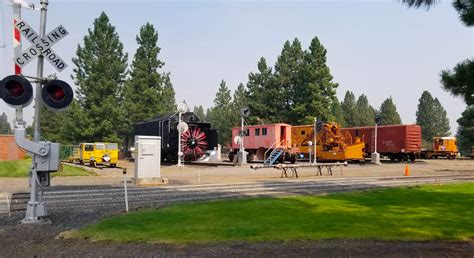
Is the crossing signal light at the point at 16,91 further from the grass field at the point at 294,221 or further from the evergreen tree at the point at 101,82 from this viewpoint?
the evergreen tree at the point at 101,82

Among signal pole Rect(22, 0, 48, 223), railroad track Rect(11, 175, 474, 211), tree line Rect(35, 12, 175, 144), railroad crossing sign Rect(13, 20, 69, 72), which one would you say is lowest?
railroad track Rect(11, 175, 474, 211)

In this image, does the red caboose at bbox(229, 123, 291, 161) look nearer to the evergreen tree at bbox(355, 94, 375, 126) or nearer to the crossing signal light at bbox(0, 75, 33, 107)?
the crossing signal light at bbox(0, 75, 33, 107)

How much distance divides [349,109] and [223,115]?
164 ft

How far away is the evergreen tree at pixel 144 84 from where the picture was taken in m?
65.9

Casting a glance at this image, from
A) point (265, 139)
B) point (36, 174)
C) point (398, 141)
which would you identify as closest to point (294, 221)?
point (36, 174)

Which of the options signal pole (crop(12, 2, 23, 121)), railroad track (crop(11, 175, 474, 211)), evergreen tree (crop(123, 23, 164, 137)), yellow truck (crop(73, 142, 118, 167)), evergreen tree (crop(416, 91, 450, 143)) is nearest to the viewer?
signal pole (crop(12, 2, 23, 121))

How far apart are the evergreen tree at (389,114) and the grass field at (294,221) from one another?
116m

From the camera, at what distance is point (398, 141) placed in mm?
48812

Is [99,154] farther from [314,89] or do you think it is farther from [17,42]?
[314,89]

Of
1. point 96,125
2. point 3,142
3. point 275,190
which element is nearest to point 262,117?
point 96,125

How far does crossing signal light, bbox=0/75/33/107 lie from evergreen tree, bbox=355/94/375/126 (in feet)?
395

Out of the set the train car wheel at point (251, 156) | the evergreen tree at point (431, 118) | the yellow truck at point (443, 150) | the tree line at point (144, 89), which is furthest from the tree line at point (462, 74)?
the evergreen tree at point (431, 118)

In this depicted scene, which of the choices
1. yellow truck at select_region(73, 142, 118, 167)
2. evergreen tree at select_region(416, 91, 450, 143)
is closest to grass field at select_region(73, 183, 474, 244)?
yellow truck at select_region(73, 142, 118, 167)

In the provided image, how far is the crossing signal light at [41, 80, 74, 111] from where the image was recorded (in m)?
9.77
